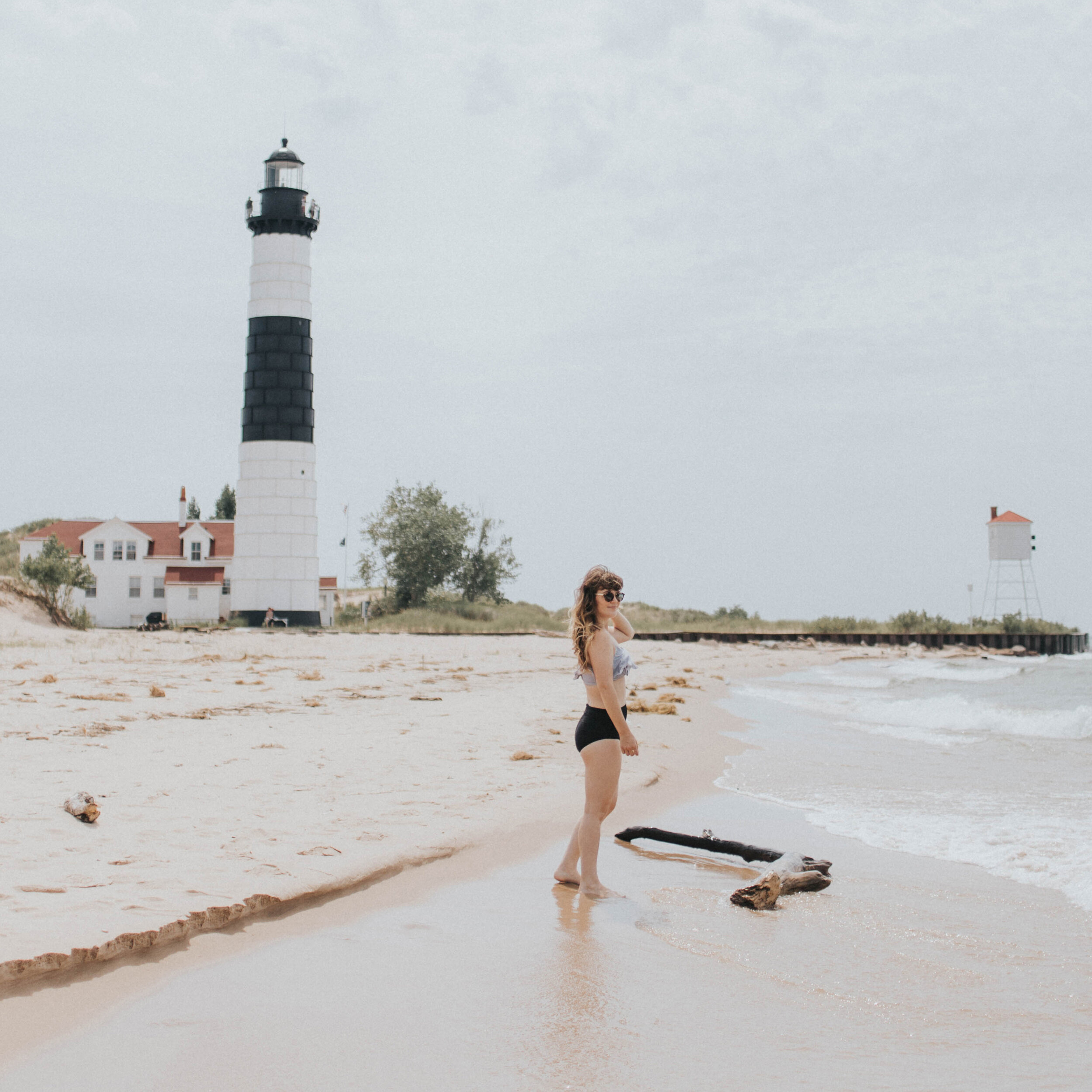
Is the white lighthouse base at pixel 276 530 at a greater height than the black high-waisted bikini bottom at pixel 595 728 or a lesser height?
greater

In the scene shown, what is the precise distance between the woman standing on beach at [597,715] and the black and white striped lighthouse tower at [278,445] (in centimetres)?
3634

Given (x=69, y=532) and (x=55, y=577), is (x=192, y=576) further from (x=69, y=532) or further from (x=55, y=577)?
(x=55, y=577)

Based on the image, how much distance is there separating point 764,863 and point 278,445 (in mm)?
37078

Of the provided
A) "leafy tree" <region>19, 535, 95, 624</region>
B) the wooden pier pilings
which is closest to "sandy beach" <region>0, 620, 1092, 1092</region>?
"leafy tree" <region>19, 535, 95, 624</region>

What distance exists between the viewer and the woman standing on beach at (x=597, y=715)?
19.2ft

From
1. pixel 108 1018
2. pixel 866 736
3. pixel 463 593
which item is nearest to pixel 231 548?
pixel 463 593

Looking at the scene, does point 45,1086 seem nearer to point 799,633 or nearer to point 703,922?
point 703,922

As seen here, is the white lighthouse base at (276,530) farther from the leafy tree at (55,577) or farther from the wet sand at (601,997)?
the wet sand at (601,997)

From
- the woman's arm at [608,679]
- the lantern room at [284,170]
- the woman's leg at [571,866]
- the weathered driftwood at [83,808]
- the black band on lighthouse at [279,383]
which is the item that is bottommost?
the woman's leg at [571,866]

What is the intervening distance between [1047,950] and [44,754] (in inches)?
293

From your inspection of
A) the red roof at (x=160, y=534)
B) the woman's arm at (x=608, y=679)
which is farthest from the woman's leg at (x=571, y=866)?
the red roof at (x=160, y=534)

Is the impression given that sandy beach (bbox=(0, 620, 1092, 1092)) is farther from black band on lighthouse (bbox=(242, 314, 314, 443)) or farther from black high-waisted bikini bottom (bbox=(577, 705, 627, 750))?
black band on lighthouse (bbox=(242, 314, 314, 443))

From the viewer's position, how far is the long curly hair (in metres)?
5.94

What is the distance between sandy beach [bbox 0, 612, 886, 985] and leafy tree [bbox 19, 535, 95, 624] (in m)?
10.8
